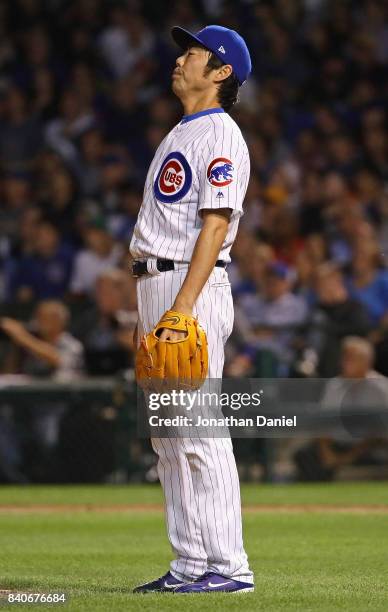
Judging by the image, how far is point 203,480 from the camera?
4.91 metres

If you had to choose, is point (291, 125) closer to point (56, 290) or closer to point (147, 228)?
point (56, 290)

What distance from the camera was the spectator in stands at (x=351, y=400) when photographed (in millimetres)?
11375

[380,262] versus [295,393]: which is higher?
[380,262]

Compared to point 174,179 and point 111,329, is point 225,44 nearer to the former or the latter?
point 174,179

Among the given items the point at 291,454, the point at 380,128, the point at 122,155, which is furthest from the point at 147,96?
the point at 291,454

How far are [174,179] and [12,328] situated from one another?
718 centimetres

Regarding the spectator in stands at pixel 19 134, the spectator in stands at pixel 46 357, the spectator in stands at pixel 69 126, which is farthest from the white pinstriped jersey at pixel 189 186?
the spectator in stands at pixel 19 134

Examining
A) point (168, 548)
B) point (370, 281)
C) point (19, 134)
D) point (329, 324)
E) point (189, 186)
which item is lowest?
point (168, 548)

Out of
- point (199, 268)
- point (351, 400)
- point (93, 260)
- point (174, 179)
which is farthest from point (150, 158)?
point (199, 268)

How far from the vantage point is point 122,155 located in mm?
15117

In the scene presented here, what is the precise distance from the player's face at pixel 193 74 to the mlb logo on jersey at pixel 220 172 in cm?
39

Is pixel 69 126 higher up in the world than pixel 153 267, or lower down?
higher up

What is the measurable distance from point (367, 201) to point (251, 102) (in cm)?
238

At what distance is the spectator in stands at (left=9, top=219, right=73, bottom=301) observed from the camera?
44.8 ft
